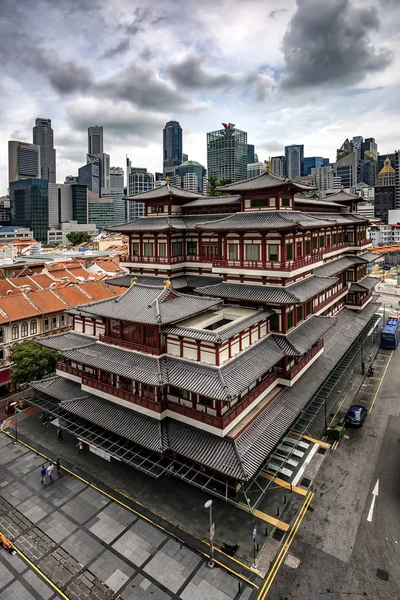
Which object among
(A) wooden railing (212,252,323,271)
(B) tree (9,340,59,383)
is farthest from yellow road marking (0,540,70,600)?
(A) wooden railing (212,252,323,271)

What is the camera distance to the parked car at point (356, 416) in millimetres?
38469

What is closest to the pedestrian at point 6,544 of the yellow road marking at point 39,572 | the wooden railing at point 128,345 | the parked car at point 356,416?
the yellow road marking at point 39,572

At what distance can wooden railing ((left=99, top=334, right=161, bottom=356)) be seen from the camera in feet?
101

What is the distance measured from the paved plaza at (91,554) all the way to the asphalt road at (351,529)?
14.5 ft

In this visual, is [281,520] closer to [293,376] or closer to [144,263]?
[293,376]

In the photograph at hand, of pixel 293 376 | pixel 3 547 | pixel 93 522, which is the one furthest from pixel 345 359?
pixel 3 547

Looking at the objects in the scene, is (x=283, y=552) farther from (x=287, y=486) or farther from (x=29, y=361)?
(x=29, y=361)

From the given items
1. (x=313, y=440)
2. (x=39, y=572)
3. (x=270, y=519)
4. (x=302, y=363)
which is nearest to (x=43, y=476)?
(x=39, y=572)

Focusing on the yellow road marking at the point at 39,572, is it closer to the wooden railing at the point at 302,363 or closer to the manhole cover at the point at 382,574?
the manhole cover at the point at 382,574

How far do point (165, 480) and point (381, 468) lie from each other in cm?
1899

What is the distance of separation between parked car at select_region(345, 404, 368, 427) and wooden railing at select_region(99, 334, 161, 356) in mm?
22329

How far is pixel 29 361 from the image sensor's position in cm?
4225

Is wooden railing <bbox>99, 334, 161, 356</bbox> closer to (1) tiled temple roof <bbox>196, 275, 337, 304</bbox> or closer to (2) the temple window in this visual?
(1) tiled temple roof <bbox>196, 275, 337, 304</bbox>

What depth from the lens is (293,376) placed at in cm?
3581
